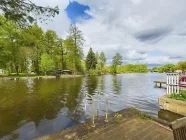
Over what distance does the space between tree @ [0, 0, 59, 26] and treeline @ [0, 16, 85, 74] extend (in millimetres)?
22683

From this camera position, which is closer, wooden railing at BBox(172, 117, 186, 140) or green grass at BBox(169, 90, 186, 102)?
wooden railing at BBox(172, 117, 186, 140)

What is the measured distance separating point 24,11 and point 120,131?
5.81 m

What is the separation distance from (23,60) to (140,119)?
1247 inches

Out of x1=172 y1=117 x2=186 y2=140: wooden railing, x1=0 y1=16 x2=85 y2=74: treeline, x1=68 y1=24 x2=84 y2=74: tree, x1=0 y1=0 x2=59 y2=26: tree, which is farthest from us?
x1=68 y1=24 x2=84 y2=74: tree

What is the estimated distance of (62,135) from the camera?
311 cm

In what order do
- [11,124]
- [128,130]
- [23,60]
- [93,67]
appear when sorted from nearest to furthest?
[128,130], [11,124], [23,60], [93,67]

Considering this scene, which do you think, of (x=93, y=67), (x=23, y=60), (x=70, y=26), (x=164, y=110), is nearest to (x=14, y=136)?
(x=164, y=110)

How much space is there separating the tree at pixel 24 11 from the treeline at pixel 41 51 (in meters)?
22.7

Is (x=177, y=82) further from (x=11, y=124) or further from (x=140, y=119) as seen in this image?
(x=11, y=124)

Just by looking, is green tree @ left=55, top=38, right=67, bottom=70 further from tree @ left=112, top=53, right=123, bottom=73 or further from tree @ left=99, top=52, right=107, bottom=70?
tree @ left=112, top=53, right=123, bottom=73

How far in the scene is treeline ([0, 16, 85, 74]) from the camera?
91.6ft

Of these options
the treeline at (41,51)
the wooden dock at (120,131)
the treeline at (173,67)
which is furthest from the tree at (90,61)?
the wooden dock at (120,131)

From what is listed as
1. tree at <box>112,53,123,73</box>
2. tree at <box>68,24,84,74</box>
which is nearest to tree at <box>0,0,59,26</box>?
tree at <box>68,24,84,74</box>

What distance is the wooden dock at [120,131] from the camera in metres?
3.05
